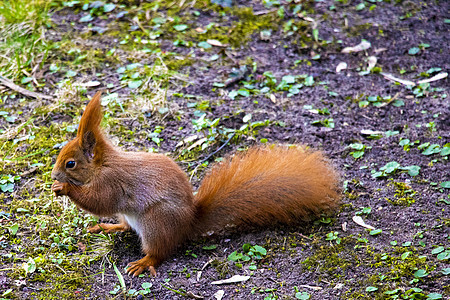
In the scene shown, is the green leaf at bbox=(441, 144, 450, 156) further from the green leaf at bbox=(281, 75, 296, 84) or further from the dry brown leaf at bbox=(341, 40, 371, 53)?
the dry brown leaf at bbox=(341, 40, 371, 53)

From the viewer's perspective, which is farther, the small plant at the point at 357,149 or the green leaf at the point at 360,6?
the green leaf at the point at 360,6

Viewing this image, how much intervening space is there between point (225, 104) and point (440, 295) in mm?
2079

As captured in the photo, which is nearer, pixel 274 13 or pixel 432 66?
pixel 432 66

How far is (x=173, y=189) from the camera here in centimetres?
267

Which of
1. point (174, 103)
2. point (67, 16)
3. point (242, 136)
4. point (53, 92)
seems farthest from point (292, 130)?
point (67, 16)

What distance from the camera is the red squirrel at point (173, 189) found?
8.68 ft

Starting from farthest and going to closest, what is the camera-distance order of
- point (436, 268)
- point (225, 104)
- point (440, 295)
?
point (225, 104), point (436, 268), point (440, 295)

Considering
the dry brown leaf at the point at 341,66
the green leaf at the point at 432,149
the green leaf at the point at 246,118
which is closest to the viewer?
the green leaf at the point at 432,149

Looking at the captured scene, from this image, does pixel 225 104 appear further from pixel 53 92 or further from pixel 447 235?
pixel 447 235

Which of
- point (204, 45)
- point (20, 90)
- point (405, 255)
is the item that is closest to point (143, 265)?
point (405, 255)

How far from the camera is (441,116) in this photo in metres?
3.50

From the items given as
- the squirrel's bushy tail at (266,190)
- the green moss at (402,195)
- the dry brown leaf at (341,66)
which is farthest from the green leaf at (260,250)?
the dry brown leaf at (341,66)

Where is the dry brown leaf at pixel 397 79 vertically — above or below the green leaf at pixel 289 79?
below

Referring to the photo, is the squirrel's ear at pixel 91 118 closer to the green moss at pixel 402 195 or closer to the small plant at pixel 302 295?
the small plant at pixel 302 295
